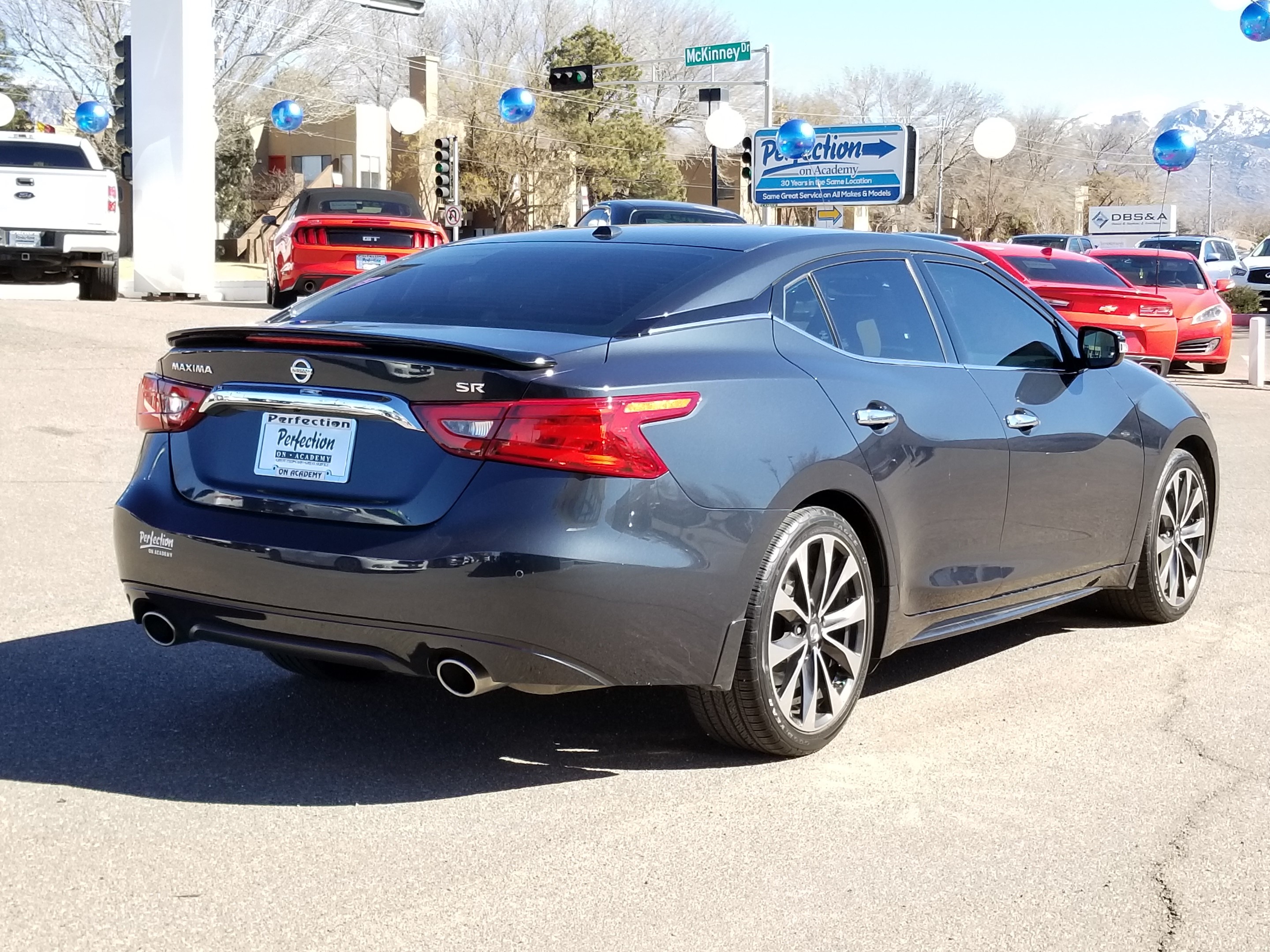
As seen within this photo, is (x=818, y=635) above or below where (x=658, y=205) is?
below

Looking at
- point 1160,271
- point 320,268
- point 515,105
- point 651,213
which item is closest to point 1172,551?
point 651,213

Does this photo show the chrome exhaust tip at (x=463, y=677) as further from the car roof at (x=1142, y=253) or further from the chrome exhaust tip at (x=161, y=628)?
the car roof at (x=1142, y=253)

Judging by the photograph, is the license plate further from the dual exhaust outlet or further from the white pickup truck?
the white pickup truck

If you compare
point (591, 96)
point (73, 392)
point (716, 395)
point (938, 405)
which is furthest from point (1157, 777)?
point (591, 96)

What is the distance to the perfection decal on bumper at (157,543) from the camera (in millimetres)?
4523

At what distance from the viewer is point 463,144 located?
64562 mm

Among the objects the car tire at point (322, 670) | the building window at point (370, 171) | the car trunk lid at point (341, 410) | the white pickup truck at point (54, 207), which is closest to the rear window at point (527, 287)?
the car trunk lid at point (341, 410)

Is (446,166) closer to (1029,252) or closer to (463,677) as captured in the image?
(1029,252)

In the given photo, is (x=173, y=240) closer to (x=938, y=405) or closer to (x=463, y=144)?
(x=938, y=405)

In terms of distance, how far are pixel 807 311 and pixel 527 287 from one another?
872mm

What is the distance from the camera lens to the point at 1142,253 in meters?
24.2

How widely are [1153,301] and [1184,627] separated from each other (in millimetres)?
13112

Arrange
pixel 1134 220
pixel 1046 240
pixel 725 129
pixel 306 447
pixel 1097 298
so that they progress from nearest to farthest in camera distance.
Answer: pixel 306 447 < pixel 1097 298 < pixel 1046 240 < pixel 725 129 < pixel 1134 220

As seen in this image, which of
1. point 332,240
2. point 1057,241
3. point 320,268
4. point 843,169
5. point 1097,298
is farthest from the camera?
point 843,169
